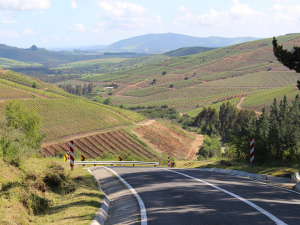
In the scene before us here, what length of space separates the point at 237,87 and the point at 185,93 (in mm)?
29655

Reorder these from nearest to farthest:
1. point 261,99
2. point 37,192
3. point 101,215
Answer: point 101,215 → point 37,192 → point 261,99

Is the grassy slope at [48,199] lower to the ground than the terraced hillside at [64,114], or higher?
higher

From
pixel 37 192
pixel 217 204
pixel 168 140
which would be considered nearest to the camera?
pixel 217 204

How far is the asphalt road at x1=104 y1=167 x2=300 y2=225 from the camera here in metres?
6.19

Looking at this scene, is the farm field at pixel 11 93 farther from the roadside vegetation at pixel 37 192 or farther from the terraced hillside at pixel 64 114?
the roadside vegetation at pixel 37 192

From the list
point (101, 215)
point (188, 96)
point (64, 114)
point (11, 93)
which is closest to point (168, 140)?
point (64, 114)

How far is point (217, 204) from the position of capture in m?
7.36

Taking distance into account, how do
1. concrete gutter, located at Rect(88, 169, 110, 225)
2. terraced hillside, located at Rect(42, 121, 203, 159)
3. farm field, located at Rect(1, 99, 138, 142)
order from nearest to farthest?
concrete gutter, located at Rect(88, 169, 110, 225) < terraced hillside, located at Rect(42, 121, 203, 159) < farm field, located at Rect(1, 99, 138, 142)

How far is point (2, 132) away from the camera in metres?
10.0

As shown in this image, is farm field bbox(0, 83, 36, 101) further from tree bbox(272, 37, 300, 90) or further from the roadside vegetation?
tree bbox(272, 37, 300, 90)

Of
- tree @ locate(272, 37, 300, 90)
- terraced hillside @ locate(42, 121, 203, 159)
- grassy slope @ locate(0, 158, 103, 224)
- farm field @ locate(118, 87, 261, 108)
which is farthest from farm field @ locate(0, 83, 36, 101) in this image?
farm field @ locate(118, 87, 261, 108)

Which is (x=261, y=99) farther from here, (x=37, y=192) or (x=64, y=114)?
(x=37, y=192)

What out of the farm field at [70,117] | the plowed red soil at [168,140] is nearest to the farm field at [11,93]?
the farm field at [70,117]

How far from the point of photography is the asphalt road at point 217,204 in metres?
6.19
